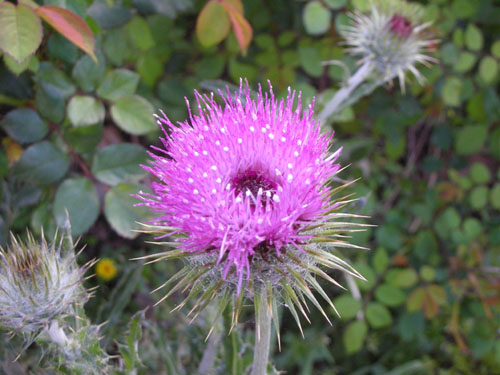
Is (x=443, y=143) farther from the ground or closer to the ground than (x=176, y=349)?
farther from the ground

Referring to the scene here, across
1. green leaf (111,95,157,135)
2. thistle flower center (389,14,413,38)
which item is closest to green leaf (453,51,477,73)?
thistle flower center (389,14,413,38)

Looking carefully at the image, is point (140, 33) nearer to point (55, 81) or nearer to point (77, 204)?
point (55, 81)

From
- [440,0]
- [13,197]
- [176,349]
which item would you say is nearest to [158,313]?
[176,349]

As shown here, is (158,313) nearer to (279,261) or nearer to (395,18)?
(279,261)

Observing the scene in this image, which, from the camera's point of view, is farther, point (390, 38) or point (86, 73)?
point (390, 38)

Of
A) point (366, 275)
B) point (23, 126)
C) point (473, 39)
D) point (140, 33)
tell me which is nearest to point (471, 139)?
point (473, 39)
